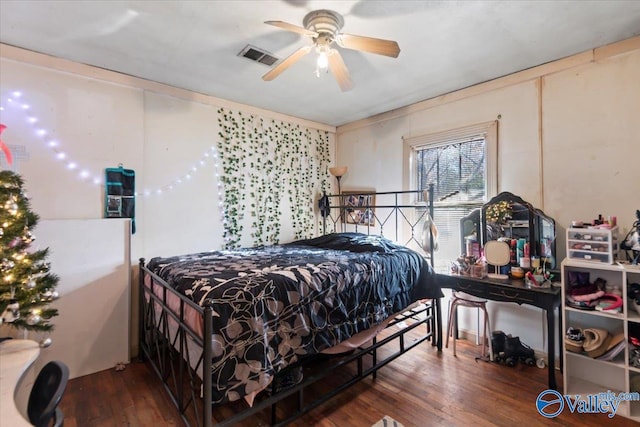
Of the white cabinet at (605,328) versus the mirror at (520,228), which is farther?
the mirror at (520,228)

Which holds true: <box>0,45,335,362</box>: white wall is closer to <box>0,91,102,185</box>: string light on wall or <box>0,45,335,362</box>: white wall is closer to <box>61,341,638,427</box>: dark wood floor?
<box>0,91,102,185</box>: string light on wall

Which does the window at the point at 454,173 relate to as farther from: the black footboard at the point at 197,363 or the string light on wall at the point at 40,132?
the string light on wall at the point at 40,132

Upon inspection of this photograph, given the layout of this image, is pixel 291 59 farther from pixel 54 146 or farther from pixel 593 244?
pixel 593 244

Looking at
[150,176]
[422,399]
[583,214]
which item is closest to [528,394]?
[422,399]

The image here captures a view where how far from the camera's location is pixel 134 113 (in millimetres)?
2934

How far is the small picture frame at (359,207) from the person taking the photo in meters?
4.18

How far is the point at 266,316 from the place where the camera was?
1778 millimetres

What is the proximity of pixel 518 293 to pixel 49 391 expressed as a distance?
9.94 feet

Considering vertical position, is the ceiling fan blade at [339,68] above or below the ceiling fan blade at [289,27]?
below

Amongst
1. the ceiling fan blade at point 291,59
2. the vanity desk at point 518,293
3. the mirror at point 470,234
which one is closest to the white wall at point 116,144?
the ceiling fan blade at point 291,59

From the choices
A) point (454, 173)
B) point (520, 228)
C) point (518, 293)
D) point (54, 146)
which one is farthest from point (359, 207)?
point (54, 146)

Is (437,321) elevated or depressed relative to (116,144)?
depressed

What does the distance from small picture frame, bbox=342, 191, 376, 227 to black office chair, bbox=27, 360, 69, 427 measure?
3.28 meters

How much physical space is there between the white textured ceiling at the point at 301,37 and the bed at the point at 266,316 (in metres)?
1.75
